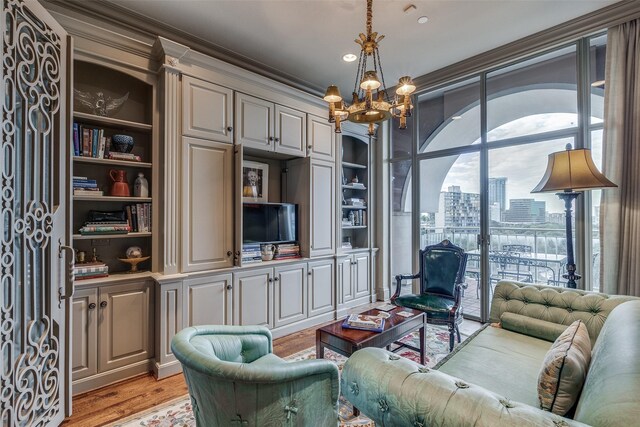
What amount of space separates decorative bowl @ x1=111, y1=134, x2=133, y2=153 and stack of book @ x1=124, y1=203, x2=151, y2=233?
19.8 inches

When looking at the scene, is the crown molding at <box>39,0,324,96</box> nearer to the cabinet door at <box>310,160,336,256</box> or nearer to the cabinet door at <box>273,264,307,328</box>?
the cabinet door at <box>310,160,336,256</box>

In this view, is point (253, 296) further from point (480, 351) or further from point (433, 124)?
point (433, 124)

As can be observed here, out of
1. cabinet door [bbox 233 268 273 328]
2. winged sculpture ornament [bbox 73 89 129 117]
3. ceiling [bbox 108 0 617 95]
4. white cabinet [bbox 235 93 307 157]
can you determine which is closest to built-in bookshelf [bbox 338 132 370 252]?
white cabinet [bbox 235 93 307 157]

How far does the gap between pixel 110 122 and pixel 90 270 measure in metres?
1.23

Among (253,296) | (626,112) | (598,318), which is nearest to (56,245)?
(253,296)

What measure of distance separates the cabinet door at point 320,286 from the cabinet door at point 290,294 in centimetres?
10

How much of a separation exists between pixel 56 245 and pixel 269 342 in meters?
1.48

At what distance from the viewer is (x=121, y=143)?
8.77 ft

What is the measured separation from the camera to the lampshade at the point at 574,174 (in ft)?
7.63

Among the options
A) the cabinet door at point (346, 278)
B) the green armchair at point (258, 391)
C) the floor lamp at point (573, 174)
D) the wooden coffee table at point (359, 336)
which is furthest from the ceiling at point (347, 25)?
the green armchair at point (258, 391)

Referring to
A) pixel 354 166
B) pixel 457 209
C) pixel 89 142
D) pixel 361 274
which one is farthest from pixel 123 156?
pixel 457 209

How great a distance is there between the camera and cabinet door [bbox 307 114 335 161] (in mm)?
3729

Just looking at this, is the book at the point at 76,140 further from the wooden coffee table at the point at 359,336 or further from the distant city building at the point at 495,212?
the distant city building at the point at 495,212

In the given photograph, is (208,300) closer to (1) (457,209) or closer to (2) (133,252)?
(2) (133,252)
